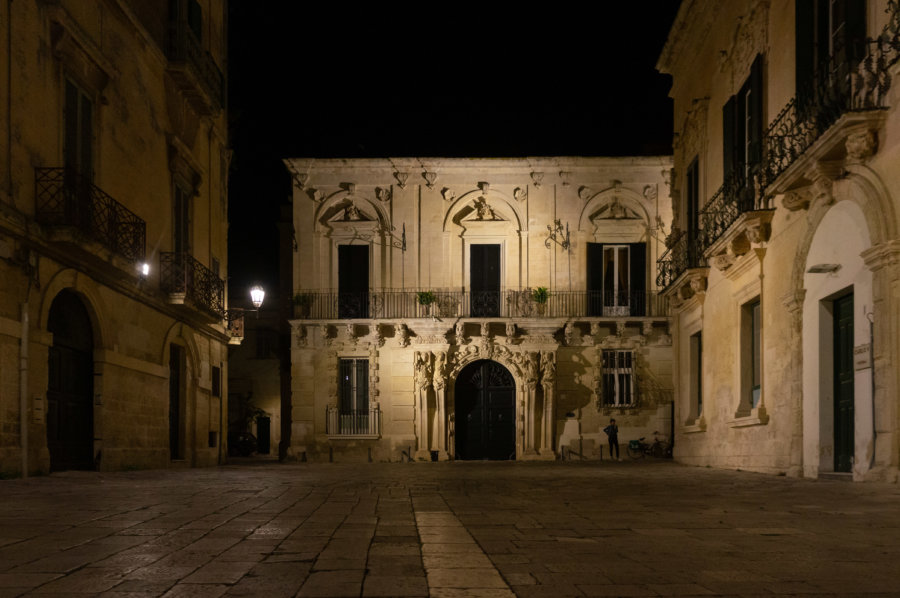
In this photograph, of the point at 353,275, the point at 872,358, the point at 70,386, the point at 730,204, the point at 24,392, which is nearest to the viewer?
the point at 872,358

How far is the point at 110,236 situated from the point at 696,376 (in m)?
12.1

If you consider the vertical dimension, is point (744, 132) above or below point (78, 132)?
above

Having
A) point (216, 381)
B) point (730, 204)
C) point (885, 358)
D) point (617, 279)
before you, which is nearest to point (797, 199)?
point (885, 358)

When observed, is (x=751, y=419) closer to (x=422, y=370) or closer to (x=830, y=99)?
(x=830, y=99)

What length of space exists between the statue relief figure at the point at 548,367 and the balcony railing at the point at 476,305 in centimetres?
124

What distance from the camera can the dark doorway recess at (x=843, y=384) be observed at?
1115 centimetres

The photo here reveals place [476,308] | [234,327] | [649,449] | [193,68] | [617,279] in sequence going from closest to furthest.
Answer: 1. [193,68]
2. [234,327]
3. [649,449]
4. [476,308]
5. [617,279]

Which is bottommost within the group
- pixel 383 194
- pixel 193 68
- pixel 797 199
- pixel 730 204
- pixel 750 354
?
pixel 750 354

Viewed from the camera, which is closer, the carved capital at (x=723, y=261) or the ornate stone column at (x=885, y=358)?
the ornate stone column at (x=885, y=358)

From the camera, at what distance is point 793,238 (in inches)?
498

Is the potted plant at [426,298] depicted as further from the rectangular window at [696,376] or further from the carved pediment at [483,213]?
the rectangular window at [696,376]

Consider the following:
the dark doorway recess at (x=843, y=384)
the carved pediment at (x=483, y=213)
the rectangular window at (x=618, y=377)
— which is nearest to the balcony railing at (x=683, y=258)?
the dark doorway recess at (x=843, y=384)

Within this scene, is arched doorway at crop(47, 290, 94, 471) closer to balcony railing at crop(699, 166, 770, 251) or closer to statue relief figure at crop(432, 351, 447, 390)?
balcony railing at crop(699, 166, 770, 251)

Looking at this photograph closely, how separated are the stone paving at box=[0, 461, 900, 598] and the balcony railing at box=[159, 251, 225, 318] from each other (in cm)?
881
